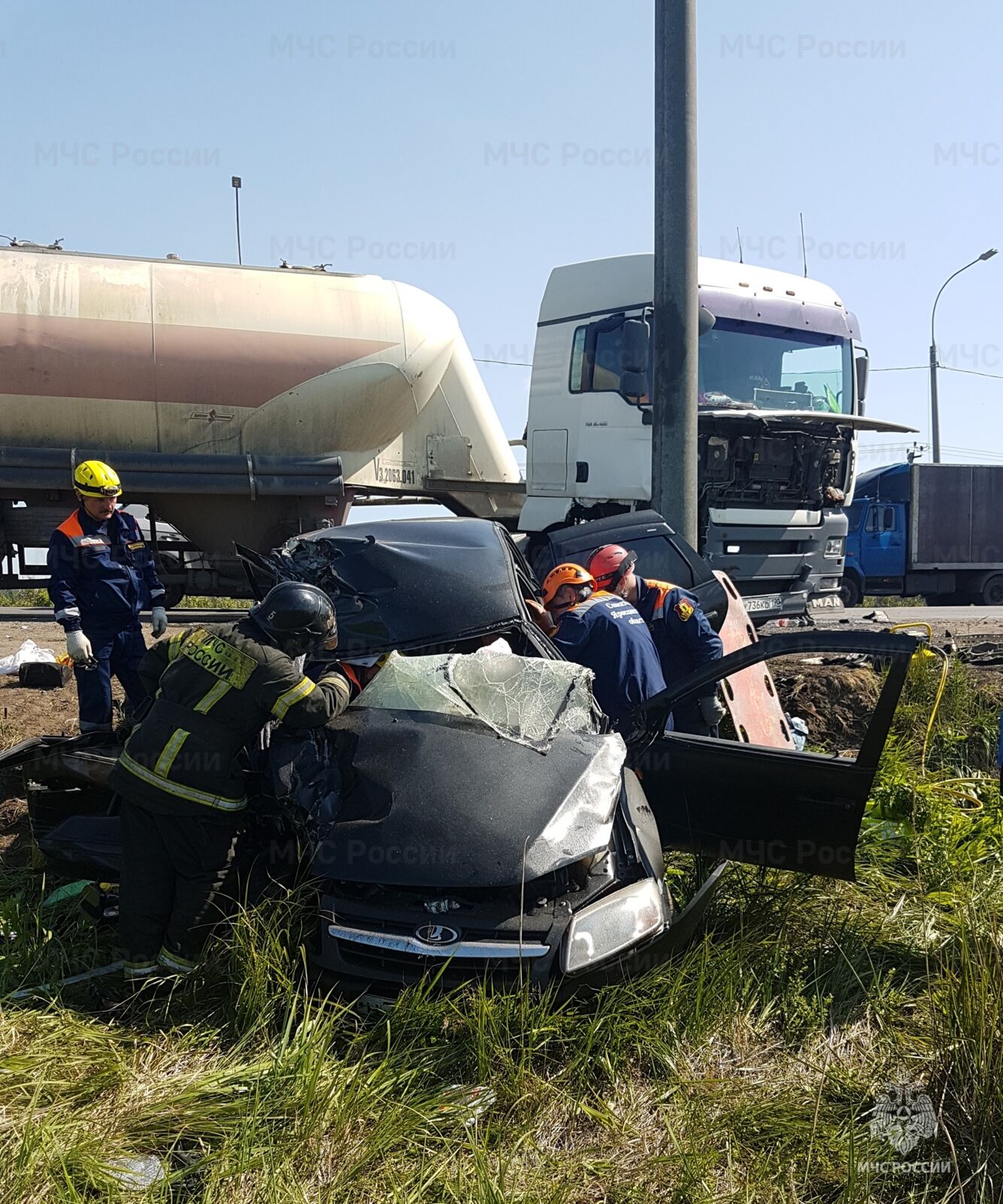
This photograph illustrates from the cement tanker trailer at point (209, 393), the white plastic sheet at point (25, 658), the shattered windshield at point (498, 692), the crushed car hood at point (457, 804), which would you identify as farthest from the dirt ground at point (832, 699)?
the white plastic sheet at point (25, 658)

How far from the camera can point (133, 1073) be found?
2709 mm

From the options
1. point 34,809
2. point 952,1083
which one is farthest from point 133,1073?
point 952,1083

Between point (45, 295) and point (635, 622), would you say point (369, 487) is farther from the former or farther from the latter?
point (635, 622)

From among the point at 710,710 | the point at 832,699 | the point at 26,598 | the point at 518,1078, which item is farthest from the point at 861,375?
the point at 26,598

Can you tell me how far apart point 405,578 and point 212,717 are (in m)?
1.25

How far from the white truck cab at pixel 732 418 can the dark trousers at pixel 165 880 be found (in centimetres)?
640

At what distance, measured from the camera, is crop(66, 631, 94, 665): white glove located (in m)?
5.58

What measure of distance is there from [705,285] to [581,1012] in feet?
24.5

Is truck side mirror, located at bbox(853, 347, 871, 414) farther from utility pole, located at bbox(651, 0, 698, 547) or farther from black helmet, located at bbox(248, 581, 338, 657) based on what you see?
black helmet, located at bbox(248, 581, 338, 657)

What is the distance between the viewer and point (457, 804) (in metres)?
3.02

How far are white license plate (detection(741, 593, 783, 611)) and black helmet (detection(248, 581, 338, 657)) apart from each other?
6496 millimetres

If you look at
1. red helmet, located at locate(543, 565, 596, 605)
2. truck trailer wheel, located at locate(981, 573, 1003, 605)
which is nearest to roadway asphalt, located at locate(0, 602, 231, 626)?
red helmet, located at locate(543, 565, 596, 605)

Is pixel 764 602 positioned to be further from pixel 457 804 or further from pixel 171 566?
pixel 457 804

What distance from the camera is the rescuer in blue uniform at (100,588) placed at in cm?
580
